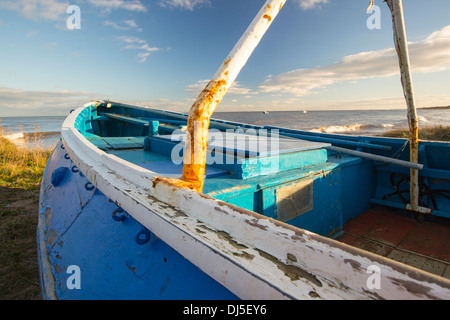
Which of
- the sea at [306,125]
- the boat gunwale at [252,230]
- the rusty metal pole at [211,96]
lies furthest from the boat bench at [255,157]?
the sea at [306,125]

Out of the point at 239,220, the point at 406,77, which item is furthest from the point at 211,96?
the point at 406,77

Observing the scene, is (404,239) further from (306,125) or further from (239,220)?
(306,125)

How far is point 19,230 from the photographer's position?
3.76m

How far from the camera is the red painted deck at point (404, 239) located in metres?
2.22

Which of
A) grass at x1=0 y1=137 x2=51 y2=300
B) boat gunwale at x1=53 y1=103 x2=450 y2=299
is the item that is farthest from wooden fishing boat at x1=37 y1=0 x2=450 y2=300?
grass at x1=0 y1=137 x2=51 y2=300

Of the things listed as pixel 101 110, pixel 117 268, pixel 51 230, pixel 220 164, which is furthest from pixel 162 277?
pixel 101 110

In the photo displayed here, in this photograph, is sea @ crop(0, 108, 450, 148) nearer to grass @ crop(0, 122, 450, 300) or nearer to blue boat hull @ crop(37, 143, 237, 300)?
grass @ crop(0, 122, 450, 300)

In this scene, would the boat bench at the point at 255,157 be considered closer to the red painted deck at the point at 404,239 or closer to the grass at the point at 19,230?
the red painted deck at the point at 404,239

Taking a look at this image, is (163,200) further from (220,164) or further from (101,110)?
(101,110)

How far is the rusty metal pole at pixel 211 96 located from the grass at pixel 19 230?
259cm

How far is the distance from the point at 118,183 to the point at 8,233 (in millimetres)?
A: 3627

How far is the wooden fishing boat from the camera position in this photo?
655mm

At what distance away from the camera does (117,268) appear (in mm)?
1187

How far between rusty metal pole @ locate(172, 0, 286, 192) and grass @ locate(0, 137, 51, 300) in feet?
8.51
